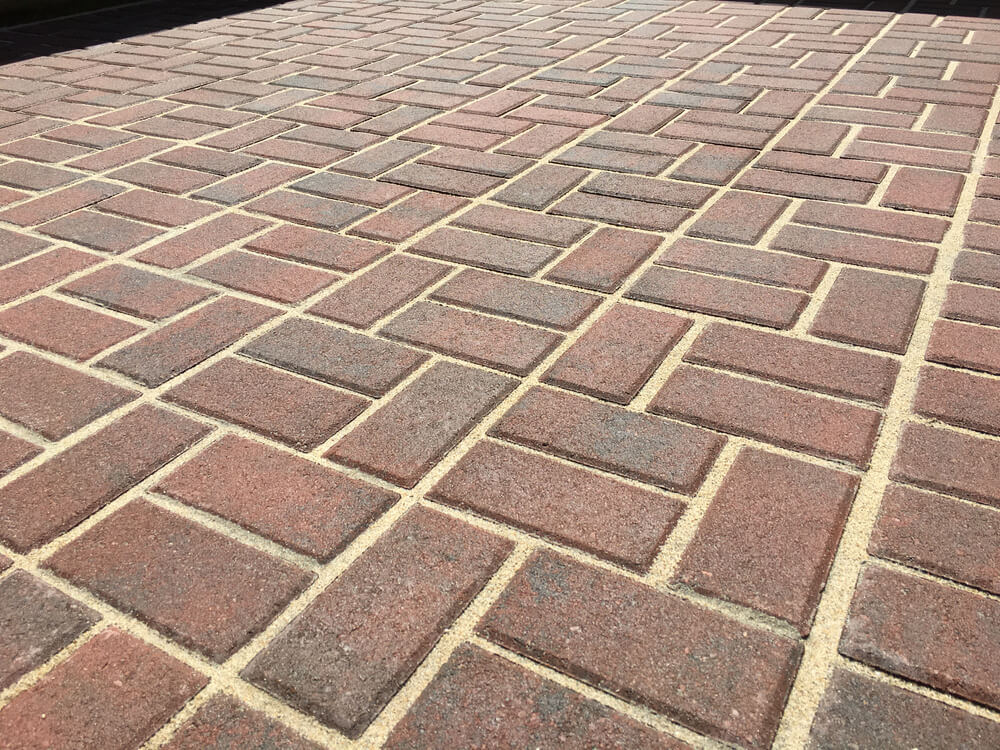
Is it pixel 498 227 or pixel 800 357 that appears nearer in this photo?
pixel 800 357

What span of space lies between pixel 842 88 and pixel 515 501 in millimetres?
3427

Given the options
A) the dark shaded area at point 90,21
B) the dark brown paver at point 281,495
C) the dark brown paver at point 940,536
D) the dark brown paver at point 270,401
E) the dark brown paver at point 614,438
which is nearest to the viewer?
the dark brown paver at point 940,536

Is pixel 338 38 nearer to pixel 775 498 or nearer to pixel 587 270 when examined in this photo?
pixel 587 270

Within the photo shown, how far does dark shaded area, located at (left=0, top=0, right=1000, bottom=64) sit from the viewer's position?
5527mm

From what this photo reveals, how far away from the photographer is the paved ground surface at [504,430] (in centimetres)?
137

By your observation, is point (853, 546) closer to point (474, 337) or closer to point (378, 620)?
point (378, 620)

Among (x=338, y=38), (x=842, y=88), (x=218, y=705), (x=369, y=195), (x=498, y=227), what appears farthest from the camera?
(x=338, y=38)

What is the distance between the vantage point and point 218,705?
1.34m

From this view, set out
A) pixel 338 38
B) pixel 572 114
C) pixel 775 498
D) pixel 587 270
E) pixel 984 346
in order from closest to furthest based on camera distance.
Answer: pixel 775 498 < pixel 984 346 < pixel 587 270 < pixel 572 114 < pixel 338 38

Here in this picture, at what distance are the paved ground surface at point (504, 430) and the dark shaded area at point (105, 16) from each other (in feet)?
6.53

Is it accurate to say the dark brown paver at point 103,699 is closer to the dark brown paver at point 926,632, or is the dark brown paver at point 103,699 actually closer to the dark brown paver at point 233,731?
the dark brown paver at point 233,731

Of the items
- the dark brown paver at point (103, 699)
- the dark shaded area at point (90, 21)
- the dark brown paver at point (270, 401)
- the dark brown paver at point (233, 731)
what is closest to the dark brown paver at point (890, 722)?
the dark brown paver at point (233, 731)

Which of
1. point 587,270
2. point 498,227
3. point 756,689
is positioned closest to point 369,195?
point 498,227

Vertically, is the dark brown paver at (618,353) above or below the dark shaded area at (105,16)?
below
